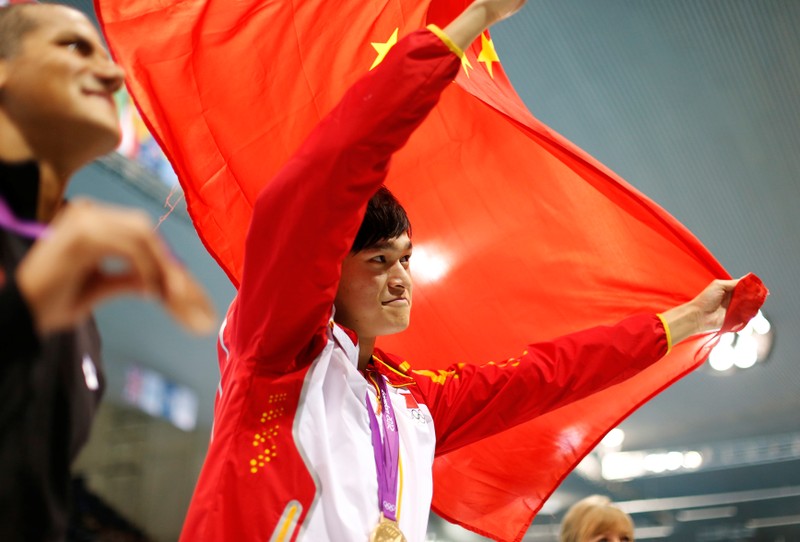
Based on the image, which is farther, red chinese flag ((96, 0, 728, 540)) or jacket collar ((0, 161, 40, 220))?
red chinese flag ((96, 0, 728, 540))

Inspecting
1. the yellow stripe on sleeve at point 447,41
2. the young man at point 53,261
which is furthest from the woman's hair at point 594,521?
the young man at point 53,261

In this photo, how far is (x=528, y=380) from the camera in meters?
1.81

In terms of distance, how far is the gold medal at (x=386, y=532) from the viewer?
1.36 meters

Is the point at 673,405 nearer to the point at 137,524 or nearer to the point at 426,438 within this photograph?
the point at 137,524

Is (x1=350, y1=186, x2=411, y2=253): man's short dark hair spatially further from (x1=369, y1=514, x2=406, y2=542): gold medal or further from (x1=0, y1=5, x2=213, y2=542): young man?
(x1=0, y1=5, x2=213, y2=542): young man

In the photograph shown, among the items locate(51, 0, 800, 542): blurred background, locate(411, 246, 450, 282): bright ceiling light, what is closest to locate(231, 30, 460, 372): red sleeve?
locate(411, 246, 450, 282): bright ceiling light

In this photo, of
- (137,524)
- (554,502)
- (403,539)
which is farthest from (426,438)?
(554,502)

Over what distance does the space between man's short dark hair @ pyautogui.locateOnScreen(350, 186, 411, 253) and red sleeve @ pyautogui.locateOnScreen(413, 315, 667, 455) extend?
1.14 ft

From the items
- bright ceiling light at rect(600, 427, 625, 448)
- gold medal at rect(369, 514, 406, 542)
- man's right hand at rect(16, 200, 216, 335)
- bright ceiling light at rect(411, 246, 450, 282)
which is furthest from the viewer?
bright ceiling light at rect(600, 427, 625, 448)

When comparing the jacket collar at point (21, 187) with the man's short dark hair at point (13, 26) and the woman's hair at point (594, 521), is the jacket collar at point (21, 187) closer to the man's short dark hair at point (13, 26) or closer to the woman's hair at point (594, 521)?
the man's short dark hair at point (13, 26)

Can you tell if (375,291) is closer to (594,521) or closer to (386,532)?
(386,532)

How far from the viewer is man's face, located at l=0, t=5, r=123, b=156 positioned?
73 cm

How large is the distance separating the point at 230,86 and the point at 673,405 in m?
8.04

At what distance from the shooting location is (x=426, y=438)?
5.36 ft
